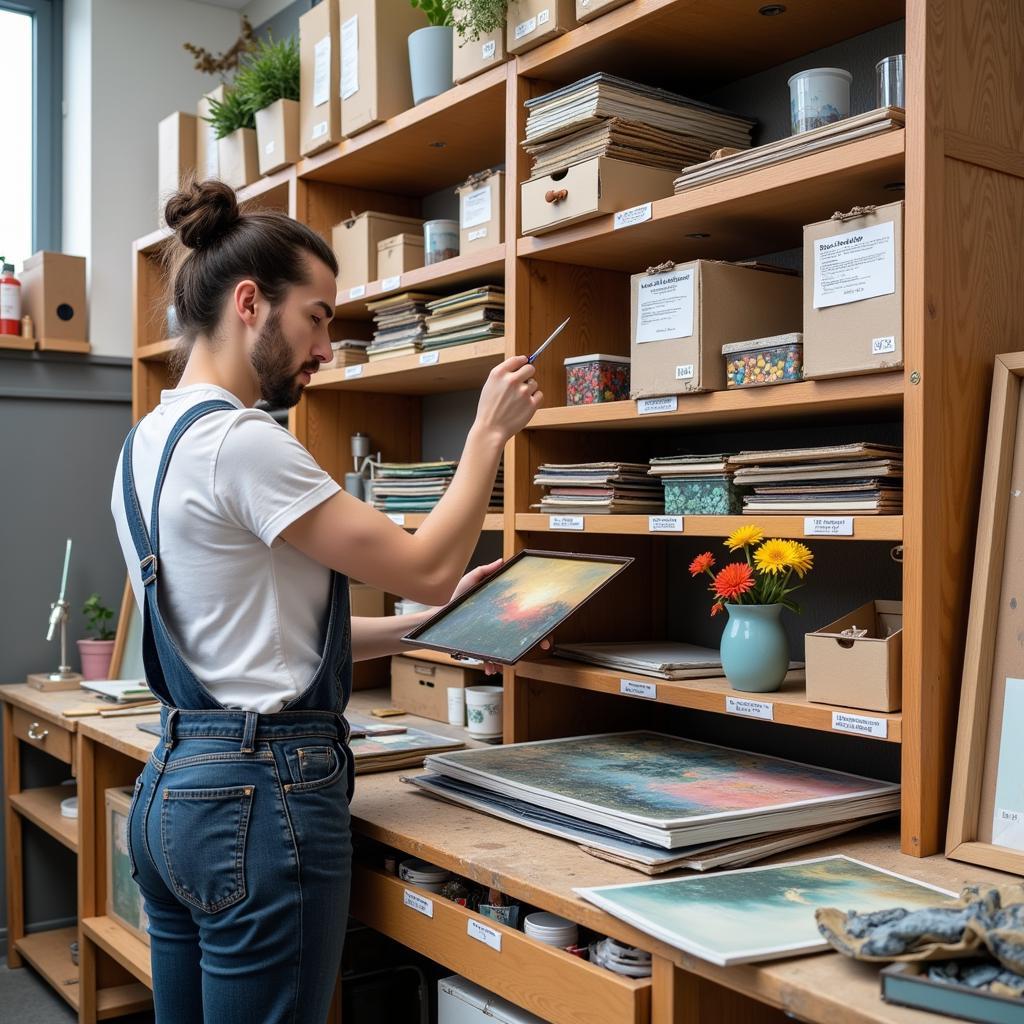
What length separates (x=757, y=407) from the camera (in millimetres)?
1802

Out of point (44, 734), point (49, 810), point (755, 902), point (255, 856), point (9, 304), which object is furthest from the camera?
point (9, 304)

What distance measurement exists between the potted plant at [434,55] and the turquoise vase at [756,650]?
1.42m

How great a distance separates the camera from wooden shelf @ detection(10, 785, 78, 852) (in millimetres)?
3155

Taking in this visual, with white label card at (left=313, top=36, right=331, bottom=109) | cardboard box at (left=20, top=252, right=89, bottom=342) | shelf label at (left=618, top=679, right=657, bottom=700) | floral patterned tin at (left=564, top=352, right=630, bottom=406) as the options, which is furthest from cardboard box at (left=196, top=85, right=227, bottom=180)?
shelf label at (left=618, top=679, right=657, bottom=700)

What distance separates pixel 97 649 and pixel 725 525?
8.45 feet

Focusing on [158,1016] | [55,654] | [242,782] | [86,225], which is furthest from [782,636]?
[86,225]

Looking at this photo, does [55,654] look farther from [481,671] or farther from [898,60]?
[898,60]

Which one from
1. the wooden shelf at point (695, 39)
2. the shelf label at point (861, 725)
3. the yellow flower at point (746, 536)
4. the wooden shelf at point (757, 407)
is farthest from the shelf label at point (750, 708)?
the wooden shelf at point (695, 39)

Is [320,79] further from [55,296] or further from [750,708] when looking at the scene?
[750,708]

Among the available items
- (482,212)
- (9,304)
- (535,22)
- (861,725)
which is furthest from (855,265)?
(9,304)

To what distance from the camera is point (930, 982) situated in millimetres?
1053

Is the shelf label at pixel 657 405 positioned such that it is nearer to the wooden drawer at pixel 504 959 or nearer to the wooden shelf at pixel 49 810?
the wooden drawer at pixel 504 959

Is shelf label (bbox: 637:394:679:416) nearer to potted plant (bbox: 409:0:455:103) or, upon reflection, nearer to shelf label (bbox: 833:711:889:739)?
shelf label (bbox: 833:711:889:739)

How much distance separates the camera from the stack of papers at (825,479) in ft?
5.38
